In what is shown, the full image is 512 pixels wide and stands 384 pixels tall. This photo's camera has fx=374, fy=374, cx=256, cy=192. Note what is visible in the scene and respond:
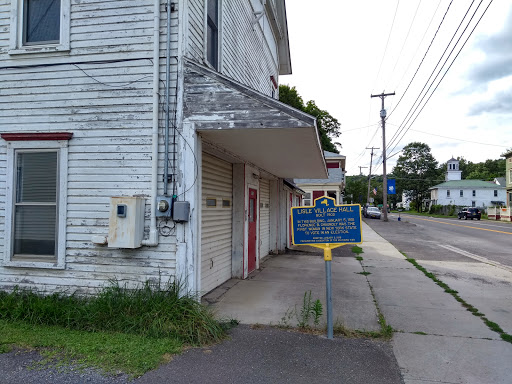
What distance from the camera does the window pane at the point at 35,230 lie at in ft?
18.0

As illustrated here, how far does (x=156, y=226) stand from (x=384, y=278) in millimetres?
5665

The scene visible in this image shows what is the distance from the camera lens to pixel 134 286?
5105 mm

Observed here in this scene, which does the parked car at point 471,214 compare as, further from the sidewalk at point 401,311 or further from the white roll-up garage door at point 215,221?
the white roll-up garage door at point 215,221

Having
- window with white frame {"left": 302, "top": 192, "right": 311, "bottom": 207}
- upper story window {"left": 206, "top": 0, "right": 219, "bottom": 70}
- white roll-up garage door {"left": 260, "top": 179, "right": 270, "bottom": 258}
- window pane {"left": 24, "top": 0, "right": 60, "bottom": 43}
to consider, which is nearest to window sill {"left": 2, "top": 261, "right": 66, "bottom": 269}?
window pane {"left": 24, "top": 0, "right": 60, "bottom": 43}

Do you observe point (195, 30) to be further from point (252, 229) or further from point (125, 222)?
point (252, 229)

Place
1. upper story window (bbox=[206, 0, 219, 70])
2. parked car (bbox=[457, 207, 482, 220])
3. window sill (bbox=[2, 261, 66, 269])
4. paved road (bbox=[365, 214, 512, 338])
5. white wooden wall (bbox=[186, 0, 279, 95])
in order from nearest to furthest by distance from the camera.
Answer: window sill (bbox=[2, 261, 66, 269]) → white wooden wall (bbox=[186, 0, 279, 95]) → paved road (bbox=[365, 214, 512, 338]) → upper story window (bbox=[206, 0, 219, 70]) → parked car (bbox=[457, 207, 482, 220])

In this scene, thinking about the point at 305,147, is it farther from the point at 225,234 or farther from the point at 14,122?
the point at 14,122

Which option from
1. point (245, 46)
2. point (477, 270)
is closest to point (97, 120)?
point (245, 46)

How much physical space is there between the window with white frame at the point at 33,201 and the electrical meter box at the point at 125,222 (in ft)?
3.33

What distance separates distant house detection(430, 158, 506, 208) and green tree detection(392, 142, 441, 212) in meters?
9.27

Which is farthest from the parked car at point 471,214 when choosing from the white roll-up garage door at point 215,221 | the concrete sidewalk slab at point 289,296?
the white roll-up garage door at point 215,221

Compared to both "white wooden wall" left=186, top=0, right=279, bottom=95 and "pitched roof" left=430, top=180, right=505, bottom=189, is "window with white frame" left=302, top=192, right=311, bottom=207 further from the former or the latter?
"pitched roof" left=430, top=180, right=505, bottom=189

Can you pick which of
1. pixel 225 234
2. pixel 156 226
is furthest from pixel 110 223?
pixel 225 234

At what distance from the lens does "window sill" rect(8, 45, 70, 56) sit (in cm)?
542
